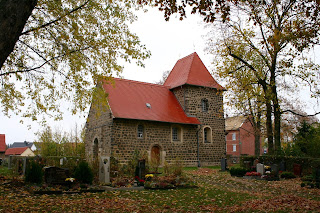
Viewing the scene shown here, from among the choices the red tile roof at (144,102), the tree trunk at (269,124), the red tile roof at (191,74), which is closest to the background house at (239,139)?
the red tile roof at (191,74)

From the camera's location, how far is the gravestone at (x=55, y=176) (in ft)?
34.2

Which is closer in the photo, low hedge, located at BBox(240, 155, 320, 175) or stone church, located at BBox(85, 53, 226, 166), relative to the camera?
low hedge, located at BBox(240, 155, 320, 175)

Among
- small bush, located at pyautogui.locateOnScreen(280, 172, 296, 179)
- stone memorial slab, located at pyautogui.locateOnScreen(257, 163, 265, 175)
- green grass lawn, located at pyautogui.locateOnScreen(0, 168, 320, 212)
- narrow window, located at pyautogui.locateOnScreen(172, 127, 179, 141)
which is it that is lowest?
small bush, located at pyautogui.locateOnScreen(280, 172, 296, 179)

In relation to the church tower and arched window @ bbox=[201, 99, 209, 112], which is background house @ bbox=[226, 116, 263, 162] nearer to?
the church tower

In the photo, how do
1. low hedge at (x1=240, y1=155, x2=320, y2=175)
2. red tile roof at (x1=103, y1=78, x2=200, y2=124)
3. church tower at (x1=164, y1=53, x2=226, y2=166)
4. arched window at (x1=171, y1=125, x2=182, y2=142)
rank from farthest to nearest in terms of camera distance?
church tower at (x1=164, y1=53, x2=226, y2=166), arched window at (x1=171, y1=125, x2=182, y2=142), red tile roof at (x1=103, y1=78, x2=200, y2=124), low hedge at (x1=240, y1=155, x2=320, y2=175)

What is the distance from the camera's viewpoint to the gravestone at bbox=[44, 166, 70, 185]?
10.4m

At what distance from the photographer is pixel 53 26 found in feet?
34.2

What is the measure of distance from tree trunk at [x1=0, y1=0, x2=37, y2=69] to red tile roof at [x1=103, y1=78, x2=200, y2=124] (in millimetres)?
16509

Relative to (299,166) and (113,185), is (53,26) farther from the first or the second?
(299,166)

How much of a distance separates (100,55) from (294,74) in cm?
1189

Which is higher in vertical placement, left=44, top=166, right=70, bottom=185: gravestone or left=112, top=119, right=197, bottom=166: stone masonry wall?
left=112, top=119, right=197, bottom=166: stone masonry wall

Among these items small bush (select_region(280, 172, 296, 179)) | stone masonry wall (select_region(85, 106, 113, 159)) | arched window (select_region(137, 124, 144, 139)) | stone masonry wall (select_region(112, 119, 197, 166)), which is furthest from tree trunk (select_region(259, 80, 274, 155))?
stone masonry wall (select_region(85, 106, 113, 159))

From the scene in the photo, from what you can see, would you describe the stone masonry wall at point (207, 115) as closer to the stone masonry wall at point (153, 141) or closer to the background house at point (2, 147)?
the stone masonry wall at point (153, 141)

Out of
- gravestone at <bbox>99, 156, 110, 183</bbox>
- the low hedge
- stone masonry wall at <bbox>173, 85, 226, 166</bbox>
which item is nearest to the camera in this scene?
gravestone at <bbox>99, 156, 110, 183</bbox>
